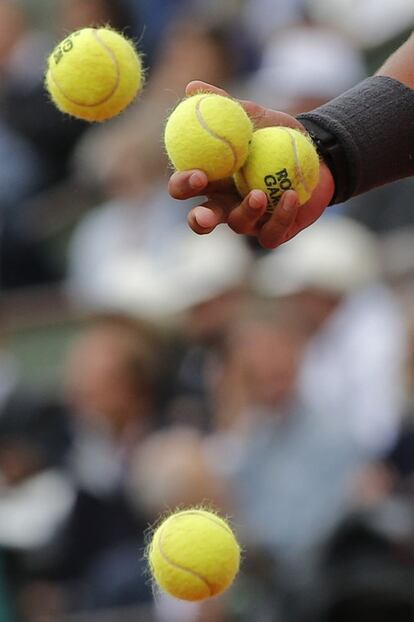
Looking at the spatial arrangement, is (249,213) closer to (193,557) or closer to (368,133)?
(368,133)

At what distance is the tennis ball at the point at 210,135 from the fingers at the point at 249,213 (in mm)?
85

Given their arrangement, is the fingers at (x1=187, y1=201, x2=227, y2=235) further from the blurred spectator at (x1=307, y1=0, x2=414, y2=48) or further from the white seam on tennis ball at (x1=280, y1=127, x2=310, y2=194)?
the blurred spectator at (x1=307, y1=0, x2=414, y2=48)

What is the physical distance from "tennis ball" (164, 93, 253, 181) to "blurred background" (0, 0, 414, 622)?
2.00 meters

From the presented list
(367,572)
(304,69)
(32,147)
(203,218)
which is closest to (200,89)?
(203,218)

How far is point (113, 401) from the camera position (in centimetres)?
541

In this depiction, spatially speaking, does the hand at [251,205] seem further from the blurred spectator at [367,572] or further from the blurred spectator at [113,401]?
the blurred spectator at [113,401]

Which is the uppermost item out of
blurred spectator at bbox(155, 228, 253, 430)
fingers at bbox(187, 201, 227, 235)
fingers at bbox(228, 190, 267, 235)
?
fingers at bbox(187, 201, 227, 235)

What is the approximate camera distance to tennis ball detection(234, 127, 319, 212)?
95.7 inches

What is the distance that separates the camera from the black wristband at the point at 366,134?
258 cm

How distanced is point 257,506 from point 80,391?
115cm

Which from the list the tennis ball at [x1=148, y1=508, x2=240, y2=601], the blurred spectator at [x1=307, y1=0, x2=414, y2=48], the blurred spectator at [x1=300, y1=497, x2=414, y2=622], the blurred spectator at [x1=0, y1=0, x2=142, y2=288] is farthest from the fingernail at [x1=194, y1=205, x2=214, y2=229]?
the blurred spectator at [x1=0, y1=0, x2=142, y2=288]

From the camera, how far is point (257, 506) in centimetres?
472

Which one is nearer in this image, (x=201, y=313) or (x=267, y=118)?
(x=267, y=118)

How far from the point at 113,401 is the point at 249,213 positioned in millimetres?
3106
